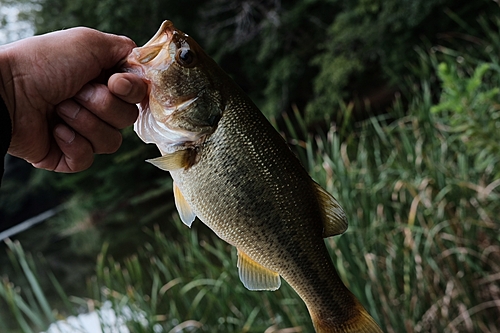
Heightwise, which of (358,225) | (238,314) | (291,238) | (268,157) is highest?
(268,157)

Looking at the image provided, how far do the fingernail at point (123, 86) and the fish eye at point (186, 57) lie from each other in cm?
14

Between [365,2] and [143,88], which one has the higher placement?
[143,88]

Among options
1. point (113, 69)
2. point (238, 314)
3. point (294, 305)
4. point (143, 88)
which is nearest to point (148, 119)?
point (143, 88)

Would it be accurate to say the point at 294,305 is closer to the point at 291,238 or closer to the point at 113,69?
the point at 291,238

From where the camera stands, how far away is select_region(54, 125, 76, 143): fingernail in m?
1.48

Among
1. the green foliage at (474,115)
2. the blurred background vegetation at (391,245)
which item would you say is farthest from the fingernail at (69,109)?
the green foliage at (474,115)

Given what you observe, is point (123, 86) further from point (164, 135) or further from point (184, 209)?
point (184, 209)

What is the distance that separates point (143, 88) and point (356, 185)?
6.88 feet

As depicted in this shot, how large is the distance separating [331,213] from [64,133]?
31.7 inches

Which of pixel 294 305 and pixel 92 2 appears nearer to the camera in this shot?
pixel 294 305

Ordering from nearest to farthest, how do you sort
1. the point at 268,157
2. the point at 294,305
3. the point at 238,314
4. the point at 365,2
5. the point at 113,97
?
the point at 268,157, the point at 113,97, the point at 294,305, the point at 238,314, the point at 365,2

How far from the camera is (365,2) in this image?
33.7 feet

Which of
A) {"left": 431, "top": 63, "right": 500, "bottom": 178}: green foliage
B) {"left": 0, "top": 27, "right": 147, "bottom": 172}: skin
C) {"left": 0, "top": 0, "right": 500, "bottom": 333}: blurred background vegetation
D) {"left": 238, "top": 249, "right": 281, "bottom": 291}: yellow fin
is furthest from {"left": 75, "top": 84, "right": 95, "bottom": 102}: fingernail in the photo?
{"left": 431, "top": 63, "right": 500, "bottom": 178}: green foliage

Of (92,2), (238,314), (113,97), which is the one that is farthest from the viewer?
(92,2)
